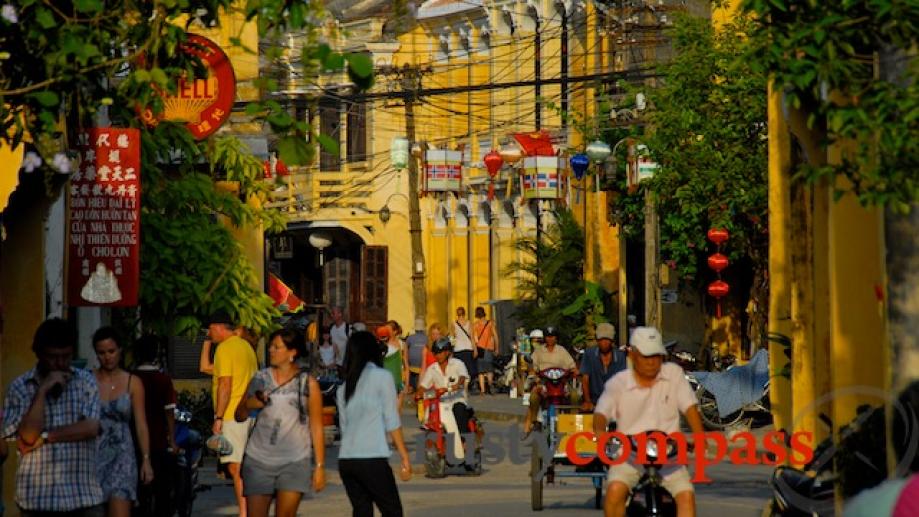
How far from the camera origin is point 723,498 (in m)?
20.6

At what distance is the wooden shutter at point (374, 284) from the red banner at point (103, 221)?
4145 cm

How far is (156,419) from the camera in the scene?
15.6m

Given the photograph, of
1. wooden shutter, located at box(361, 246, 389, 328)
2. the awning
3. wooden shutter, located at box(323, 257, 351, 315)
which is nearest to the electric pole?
wooden shutter, located at box(361, 246, 389, 328)

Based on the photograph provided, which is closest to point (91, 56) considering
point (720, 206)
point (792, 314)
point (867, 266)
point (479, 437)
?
point (867, 266)

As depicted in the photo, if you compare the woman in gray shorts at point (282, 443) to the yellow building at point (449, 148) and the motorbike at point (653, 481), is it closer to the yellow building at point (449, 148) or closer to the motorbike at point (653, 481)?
the motorbike at point (653, 481)

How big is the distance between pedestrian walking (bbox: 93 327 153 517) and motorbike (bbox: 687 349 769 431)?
16845mm

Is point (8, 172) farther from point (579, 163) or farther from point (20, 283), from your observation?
point (579, 163)

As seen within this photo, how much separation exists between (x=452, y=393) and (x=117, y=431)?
12.5 m

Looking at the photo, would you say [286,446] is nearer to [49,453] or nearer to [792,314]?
[49,453]

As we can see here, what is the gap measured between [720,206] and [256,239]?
7324mm

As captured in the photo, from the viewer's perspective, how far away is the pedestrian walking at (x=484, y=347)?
1783 inches

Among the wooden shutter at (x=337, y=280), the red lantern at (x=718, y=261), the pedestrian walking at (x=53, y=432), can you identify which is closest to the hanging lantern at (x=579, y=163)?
the red lantern at (x=718, y=261)

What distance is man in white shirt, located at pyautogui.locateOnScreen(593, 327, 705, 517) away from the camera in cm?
1338

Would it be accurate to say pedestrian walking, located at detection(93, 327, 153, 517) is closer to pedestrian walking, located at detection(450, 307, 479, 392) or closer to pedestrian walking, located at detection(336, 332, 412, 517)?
pedestrian walking, located at detection(336, 332, 412, 517)
